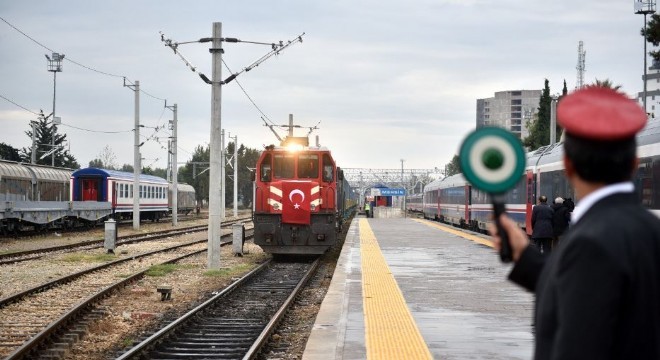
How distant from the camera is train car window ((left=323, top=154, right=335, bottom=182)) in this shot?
23.7 meters

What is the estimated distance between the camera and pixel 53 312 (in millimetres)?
13375

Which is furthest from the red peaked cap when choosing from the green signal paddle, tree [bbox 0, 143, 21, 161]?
tree [bbox 0, 143, 21, 161]

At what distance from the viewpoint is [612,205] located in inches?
96.3

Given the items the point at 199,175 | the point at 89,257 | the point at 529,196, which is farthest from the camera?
the point at 199,175

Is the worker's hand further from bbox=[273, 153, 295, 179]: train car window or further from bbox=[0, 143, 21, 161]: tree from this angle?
bbox=[0, 143, 21, 161]: tree

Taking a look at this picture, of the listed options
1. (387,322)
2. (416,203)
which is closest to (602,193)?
(387,322)

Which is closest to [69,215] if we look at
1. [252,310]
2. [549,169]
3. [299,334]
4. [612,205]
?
[549,169]

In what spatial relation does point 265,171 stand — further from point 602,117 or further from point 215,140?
point 602,117

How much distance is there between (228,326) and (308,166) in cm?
1166

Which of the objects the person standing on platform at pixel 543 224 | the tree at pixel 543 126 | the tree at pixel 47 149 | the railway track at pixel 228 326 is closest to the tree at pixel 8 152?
the tree at pixel 47 149

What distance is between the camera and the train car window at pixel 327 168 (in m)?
23.7

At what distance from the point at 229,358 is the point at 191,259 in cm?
1450

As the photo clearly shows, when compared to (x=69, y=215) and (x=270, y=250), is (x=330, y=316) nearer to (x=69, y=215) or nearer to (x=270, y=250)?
(x=270, y=250)

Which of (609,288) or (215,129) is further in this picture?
(215,129)
